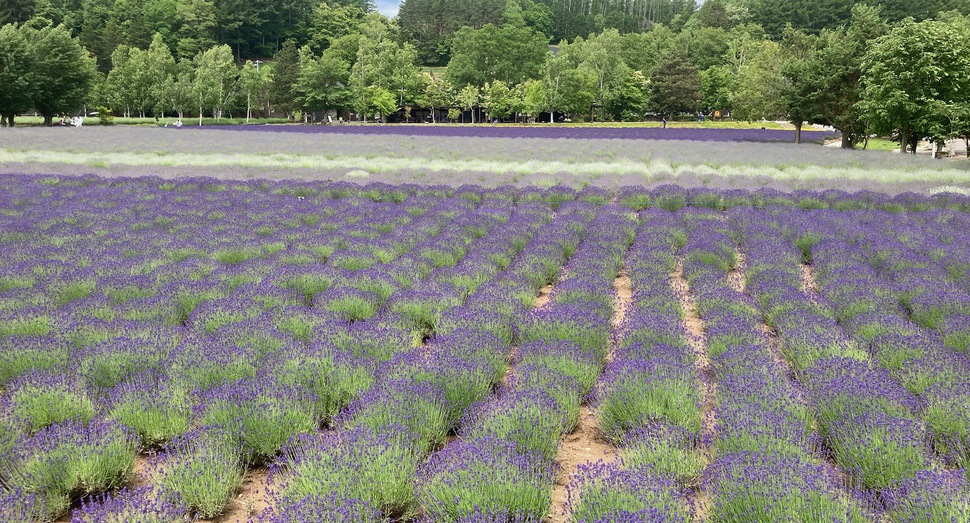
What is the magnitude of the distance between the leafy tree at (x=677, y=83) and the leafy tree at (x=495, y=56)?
17460 mm

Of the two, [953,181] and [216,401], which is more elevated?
[953,181]

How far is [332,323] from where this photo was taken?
5.64 meters

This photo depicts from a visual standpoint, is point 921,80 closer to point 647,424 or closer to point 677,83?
point 647,424

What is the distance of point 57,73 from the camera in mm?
51469

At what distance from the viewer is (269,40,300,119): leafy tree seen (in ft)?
246

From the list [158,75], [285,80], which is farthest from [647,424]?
[285,80]

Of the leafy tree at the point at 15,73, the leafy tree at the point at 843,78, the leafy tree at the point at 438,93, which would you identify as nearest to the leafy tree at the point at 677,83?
the leafy tree at the point at 438,93

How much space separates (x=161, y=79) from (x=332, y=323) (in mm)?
72304

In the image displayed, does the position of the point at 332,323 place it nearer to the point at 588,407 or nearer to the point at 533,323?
the point at 533,323

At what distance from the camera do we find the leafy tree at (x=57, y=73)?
5019 centimetres

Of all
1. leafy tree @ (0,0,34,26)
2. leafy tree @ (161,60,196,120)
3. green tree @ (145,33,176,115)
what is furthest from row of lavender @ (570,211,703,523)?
leafy tree @ (0,0,34,26)

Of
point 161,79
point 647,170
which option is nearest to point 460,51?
point 161,79

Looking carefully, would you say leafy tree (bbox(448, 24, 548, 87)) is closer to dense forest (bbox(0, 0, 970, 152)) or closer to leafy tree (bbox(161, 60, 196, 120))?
dense forest (bbox(0, 0, 970, 152))

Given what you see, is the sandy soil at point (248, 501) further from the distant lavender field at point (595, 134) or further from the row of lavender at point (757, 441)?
the distant lavender field at point (595, 134)
